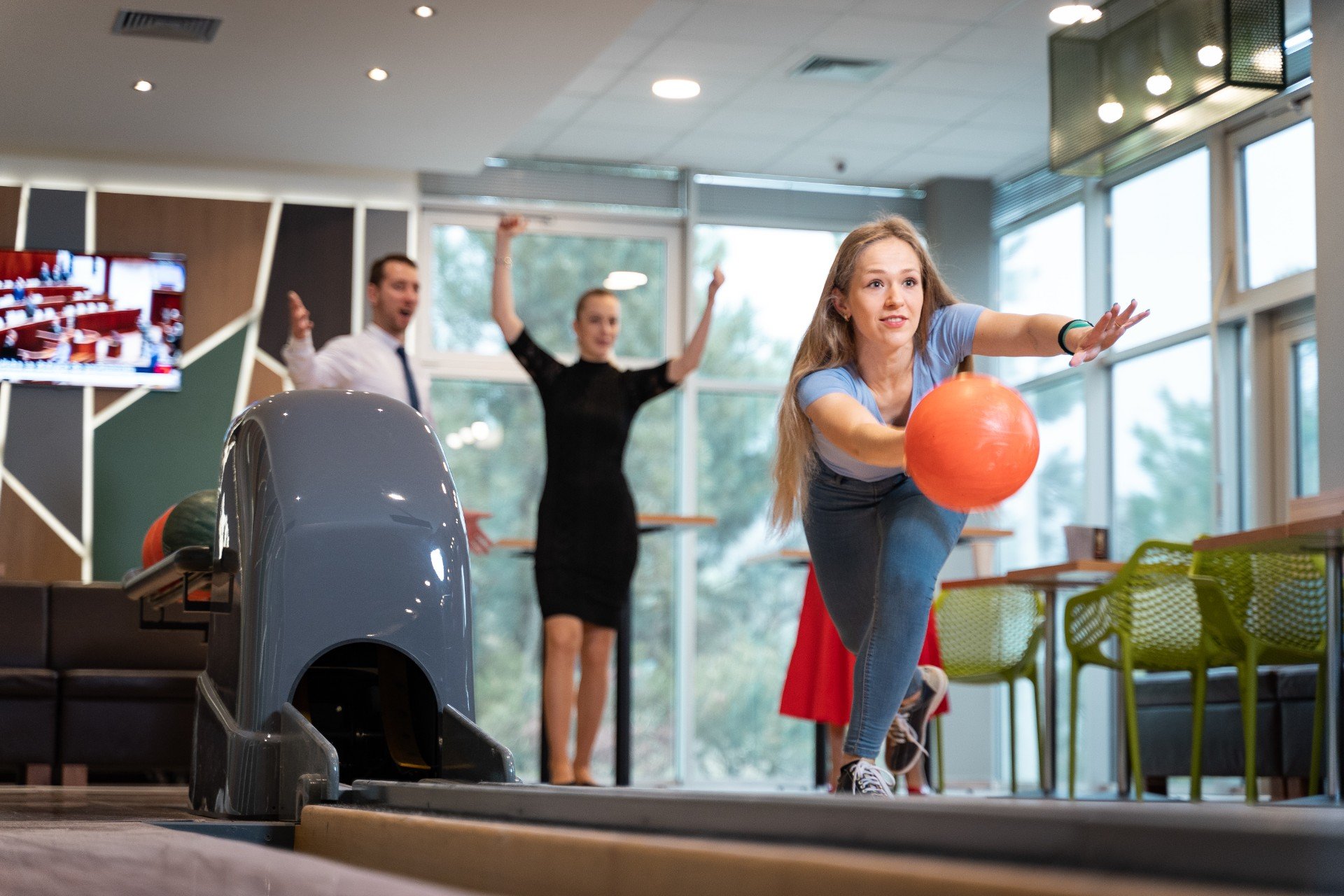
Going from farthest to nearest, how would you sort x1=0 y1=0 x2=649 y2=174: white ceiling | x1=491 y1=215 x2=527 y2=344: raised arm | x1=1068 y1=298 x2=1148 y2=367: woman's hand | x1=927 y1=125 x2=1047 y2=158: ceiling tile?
x1=927 y1=125 x2=1047 y2=158: ceiling tile → x1=0 y1=0 x2=649 y2=174: white ceiling → x1=491 y1=215 x2=527 y2=344: raised arm → x1=1068 y1=298 x2=1148 y2=367: woman's hand

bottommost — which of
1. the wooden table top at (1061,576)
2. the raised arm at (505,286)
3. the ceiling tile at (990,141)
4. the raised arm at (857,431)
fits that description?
the wooden table top at (1061,576)

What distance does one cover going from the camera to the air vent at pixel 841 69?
7734mm

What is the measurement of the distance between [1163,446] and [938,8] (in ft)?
8.94

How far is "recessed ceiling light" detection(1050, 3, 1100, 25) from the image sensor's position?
7.07 meters

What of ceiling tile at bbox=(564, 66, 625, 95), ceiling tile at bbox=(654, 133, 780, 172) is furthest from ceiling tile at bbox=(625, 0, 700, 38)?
ceiling tile at bbox=(654, 133, 780, 172)

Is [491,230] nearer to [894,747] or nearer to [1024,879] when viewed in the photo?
[894,747]

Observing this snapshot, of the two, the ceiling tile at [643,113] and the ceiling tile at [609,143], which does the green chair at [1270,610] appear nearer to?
the ceiling tile at [643,113]

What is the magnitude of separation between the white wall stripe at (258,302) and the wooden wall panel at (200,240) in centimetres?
2

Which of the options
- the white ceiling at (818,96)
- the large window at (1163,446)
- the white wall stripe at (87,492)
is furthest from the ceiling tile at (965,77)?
the white wall stripe at (87,492)

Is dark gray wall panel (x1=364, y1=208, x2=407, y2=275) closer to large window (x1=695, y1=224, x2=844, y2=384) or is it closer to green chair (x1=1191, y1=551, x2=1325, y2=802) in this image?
large window (x1=695, y1=224, x2=844, y2=384)

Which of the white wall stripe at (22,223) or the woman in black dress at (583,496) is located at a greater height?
the white wall stripe at (22,223)

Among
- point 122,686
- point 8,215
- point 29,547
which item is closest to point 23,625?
point 122,686

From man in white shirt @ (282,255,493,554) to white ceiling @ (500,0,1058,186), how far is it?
2.31 m

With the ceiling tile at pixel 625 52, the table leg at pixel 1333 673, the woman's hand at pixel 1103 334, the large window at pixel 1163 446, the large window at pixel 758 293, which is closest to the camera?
the woman's hand at pixel 1103 334
